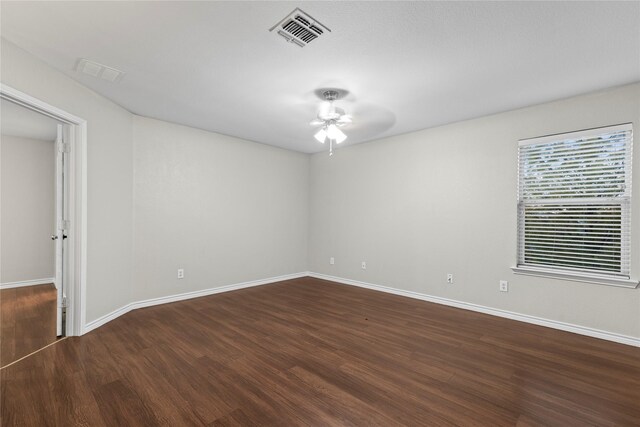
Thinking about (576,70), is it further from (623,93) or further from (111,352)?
(111,352)

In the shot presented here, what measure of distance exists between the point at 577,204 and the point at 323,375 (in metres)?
3.22

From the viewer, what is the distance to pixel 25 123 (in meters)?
4.35

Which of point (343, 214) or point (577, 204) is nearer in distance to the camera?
point (577, 204)

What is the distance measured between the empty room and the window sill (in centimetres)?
3

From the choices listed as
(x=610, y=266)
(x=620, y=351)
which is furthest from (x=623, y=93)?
(x=620, y=351)

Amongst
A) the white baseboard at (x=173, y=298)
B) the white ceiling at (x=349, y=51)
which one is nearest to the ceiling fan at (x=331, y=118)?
the white ceiling at (x=349, y=51)

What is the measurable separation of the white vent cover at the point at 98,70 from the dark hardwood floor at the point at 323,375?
99.4 inches

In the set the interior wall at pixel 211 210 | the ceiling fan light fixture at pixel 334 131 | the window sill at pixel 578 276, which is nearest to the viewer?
the window sill at pixel 578 276

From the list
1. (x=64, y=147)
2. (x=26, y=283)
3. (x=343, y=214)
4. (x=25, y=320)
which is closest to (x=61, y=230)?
(x=64, y=147)

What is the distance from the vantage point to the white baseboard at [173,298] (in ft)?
10.5

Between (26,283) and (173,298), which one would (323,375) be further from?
(26,283)

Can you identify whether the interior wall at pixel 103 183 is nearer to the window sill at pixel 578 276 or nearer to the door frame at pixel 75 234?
the door frame at pixel 75 234

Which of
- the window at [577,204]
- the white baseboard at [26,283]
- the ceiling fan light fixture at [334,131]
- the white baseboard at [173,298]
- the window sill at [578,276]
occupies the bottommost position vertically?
the white baseboard at [26,283]

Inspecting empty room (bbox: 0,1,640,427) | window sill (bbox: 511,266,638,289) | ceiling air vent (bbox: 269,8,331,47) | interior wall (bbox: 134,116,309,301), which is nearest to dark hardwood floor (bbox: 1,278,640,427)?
empty room (bbox: 0,1,640,427)
